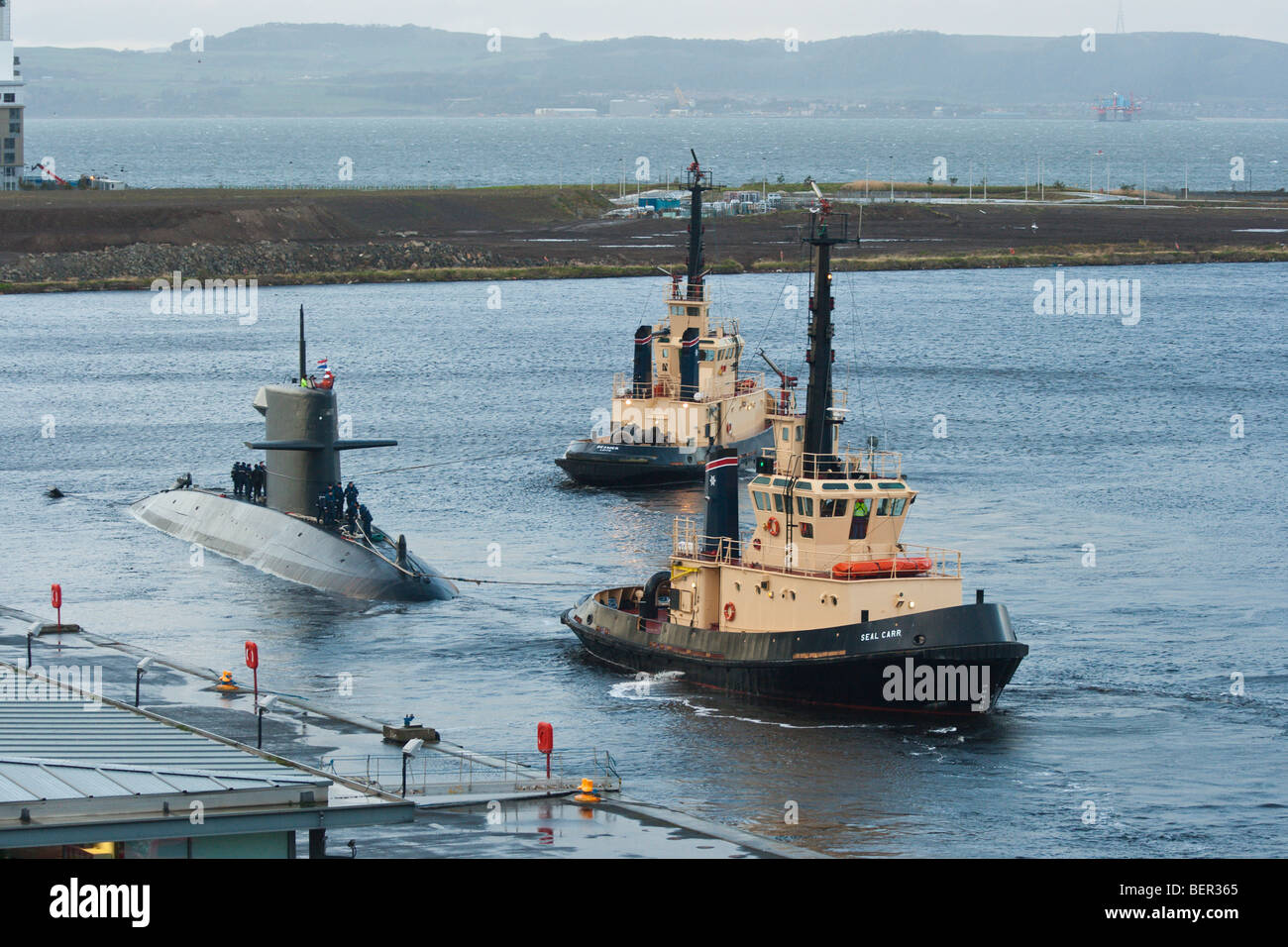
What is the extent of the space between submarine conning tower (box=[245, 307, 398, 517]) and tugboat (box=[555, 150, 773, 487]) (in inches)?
736

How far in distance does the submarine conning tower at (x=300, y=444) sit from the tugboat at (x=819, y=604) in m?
15.0

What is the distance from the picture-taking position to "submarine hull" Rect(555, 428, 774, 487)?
82.2 meters

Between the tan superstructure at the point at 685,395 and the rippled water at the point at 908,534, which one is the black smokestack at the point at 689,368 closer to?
the tan superstructure at the point at 685,395

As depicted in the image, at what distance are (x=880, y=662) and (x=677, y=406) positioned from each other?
124 feet

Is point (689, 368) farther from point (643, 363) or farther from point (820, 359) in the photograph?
point (820, 359)

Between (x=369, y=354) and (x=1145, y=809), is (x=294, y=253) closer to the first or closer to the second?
(x=369, y=354)

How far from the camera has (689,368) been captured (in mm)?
84812

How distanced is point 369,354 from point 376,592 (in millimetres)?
68408

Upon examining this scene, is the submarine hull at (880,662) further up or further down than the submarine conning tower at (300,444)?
further down

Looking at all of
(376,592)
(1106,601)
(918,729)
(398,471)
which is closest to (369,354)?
(398,471)

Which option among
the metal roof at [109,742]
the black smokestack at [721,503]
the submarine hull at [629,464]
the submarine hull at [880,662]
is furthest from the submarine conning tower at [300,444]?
the metal roof at [109,742]

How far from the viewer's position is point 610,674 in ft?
173

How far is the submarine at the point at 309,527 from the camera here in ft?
200

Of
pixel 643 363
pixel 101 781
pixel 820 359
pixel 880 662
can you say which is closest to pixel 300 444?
pixel 820 359
